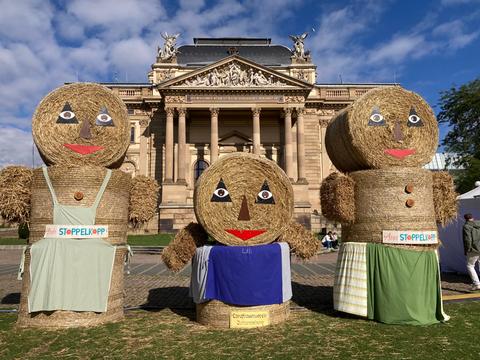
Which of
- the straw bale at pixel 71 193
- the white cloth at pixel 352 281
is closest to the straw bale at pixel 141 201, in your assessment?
the straw bale at pixel 71 193

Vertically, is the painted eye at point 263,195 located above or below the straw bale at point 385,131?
below

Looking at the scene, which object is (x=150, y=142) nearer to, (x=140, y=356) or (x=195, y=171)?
(x=195, y=171)

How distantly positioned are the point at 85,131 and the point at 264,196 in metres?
3.12

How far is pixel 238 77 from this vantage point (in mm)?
35500

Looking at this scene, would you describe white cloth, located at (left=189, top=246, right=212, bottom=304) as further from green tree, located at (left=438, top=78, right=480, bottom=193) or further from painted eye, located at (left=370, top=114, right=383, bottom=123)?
green tree, located at (left=438, top=78, right=480, bottom=193)

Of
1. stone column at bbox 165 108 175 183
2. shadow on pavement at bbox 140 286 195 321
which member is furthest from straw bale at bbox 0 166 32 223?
stone column at bbox 165 108 175 183

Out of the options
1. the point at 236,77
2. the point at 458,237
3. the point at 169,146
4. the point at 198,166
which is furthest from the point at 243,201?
the point at 198,166

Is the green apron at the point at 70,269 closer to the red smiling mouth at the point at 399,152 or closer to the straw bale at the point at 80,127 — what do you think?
the straw bale at the point at 80,127

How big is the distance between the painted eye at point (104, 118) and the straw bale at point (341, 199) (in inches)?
154

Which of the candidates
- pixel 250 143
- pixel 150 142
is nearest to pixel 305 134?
pixel 250 143

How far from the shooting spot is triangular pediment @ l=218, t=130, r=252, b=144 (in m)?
37.9

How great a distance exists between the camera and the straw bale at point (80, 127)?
20.6ft

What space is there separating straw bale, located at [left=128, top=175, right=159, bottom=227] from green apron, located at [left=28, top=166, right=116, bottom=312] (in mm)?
709

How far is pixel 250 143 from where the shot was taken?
3781 cm
